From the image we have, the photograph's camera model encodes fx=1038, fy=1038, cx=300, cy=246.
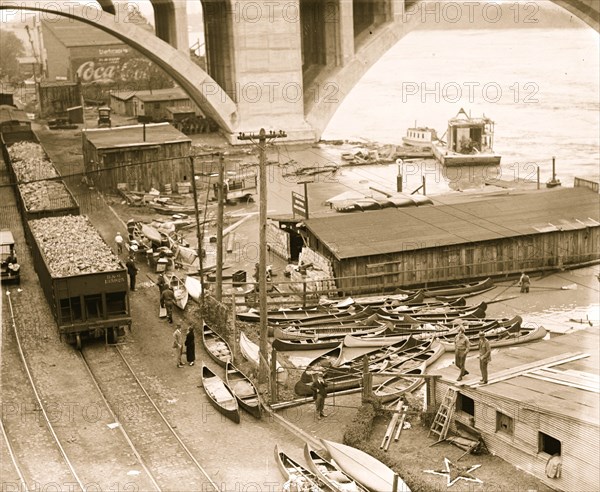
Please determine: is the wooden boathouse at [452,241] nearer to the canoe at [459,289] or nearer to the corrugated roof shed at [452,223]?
the corrugated roof shed at [452,223]

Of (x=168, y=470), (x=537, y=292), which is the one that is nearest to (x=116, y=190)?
(x=537, y=292)

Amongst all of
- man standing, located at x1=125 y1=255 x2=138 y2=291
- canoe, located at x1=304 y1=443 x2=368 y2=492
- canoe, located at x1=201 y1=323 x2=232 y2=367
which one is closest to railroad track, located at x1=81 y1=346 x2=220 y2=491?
canoe, located at x1=304 y1=443 x2=368 y2=492

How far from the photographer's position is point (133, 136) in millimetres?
51875

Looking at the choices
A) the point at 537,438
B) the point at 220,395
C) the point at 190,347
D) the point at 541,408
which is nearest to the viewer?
the point at 541,408

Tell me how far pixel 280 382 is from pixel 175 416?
2.95 metres

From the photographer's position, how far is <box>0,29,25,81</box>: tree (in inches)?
4493

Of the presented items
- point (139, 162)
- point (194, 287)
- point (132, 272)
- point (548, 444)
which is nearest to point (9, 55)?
point (139, 162)

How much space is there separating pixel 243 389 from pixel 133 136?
97.0 ft

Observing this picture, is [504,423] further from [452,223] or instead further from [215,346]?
[452,223]

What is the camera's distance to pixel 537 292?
33.6 metres

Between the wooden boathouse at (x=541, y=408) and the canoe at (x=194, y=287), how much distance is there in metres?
10.9

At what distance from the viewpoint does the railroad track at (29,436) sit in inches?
808

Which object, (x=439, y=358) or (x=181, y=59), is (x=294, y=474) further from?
(x=181, y=59)

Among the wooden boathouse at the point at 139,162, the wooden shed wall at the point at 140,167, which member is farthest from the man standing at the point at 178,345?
the wooden shed wall at the point at 140,167
